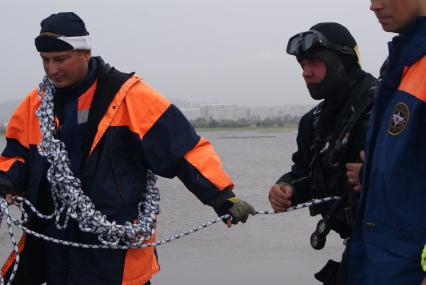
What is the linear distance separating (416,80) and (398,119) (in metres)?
0.15

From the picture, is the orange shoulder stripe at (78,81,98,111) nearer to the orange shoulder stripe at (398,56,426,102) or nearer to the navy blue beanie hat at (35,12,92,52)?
the navy blue beanie hat at (35,12,92,52)

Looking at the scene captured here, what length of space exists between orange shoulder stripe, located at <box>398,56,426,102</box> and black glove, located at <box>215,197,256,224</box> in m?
1.24

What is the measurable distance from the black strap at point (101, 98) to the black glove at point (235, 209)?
77 cm

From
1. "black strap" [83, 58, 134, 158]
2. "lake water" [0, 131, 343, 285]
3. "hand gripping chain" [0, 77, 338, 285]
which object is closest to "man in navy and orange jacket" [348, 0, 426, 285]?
"hand gripping chain" [0, 77, 338, 285]

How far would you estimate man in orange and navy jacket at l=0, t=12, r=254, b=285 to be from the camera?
11.5ft

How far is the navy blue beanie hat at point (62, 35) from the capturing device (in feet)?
11.6

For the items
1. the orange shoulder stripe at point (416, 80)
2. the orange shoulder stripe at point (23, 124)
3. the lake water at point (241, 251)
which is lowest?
the lake water at point (241, 251)

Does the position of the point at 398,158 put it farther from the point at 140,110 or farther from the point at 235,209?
the point at 140,110

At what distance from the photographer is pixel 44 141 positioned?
358 centimetres

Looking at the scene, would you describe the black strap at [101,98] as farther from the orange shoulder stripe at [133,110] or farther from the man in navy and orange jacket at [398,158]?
the man in navy and orange jacket at [398,158]

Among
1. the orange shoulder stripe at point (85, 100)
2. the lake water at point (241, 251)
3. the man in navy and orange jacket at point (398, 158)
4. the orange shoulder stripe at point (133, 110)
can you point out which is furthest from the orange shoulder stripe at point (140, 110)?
the lake water at point (241, 251)

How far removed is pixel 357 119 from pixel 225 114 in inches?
4024

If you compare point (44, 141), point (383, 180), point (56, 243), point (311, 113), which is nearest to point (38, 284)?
point (56, 243)

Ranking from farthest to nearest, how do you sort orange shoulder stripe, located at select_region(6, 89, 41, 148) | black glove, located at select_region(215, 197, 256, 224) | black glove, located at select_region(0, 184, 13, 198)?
1. orange shoulder stripe, located at select_region(6, 89, 41, 148)
2. black glove, located at select_region(0, 184, 13, 198)
3. black glove, located at select_region(215, 197, 256, 224)
